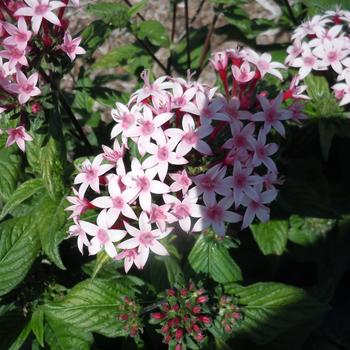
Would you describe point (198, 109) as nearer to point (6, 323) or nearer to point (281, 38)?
point (6, 323)

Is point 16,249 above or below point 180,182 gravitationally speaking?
below

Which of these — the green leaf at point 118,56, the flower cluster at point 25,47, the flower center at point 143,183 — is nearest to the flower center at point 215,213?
the flower center at point 143,183

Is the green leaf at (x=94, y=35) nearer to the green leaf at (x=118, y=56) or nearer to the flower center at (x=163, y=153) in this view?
the green leaf at (x=118, y=56)

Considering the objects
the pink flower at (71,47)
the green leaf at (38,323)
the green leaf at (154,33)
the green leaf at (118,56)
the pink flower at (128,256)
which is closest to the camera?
the pink flower at (128,256)

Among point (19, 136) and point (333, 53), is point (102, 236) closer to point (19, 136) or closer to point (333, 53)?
point (19, 136)

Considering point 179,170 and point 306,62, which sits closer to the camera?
point 179,170

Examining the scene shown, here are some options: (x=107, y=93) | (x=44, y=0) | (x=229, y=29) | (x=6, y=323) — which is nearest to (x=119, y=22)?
(x=107, y=93)

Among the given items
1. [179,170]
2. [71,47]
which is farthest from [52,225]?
[71,47]
